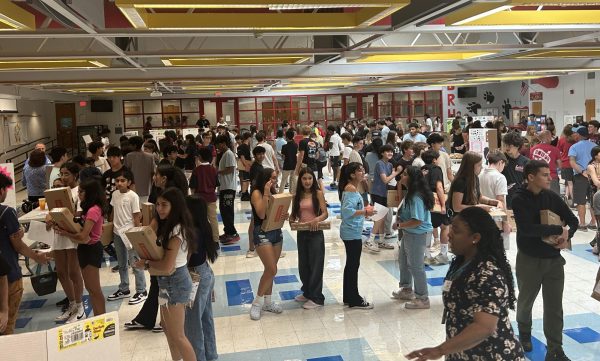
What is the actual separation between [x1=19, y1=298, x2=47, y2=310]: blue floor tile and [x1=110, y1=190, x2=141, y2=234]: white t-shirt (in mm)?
1606

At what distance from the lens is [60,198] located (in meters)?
5.56

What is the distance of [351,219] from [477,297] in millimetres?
2905

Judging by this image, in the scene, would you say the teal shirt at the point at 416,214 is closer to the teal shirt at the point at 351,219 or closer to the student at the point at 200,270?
the teal shirt at the point at 351,219

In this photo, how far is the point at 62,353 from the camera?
2580 millimetres

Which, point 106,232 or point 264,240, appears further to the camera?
point 106,232

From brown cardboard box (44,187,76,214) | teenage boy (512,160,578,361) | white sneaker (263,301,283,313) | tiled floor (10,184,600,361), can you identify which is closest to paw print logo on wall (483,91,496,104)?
tiled floor (10,184,600,361)

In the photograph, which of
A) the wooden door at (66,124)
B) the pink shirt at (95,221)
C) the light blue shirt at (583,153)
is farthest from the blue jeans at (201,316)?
the wooden door at (66,124)

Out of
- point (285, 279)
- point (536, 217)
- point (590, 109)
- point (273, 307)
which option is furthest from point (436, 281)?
point (590, 109)

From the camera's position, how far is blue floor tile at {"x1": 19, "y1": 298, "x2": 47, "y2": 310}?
6305mm

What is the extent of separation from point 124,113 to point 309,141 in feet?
56.9

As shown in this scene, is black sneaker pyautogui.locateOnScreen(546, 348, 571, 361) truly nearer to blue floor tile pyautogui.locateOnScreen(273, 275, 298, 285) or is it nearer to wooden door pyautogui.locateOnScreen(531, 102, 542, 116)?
blue floor tile pyautogui.locateOnScreen(273, 275, 298, 285)

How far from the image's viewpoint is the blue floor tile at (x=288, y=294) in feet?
20.2

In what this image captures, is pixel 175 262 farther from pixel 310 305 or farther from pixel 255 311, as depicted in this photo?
pixel 310 305

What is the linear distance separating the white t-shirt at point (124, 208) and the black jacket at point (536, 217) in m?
3.71
